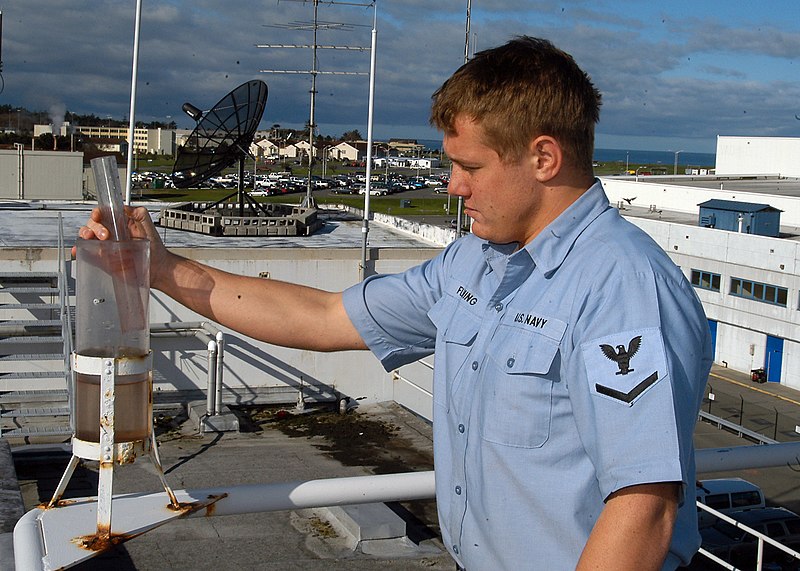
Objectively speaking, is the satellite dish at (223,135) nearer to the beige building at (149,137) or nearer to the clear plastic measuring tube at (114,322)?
the clear plastic measuring tube at (114,322)

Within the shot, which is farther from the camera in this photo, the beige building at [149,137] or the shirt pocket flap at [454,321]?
the beige building at [149,137]

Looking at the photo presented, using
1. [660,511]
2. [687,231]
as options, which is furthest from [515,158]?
[687,231]

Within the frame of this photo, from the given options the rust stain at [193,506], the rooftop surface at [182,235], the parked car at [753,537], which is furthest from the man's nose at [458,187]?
the rooftop surface at [182,235]

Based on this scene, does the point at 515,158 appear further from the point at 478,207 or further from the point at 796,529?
the point at 796,529

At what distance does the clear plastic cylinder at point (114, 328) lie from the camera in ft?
7.47

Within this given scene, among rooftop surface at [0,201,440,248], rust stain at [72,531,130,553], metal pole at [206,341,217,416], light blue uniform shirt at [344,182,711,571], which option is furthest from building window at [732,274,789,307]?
rust stain at [72,531,130,553]

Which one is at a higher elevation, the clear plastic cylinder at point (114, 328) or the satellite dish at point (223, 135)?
the satellite dish at point (223, 135)

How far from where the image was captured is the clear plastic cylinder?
228cm

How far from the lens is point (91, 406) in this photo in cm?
227

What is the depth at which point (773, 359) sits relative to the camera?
3272 cm

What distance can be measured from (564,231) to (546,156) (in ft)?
0.60

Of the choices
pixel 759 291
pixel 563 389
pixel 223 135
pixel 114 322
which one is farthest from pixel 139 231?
pixel 759 291

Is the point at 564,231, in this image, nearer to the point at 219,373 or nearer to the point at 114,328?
the point at 114,328

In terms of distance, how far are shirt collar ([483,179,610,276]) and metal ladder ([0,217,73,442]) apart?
13147 millimetres
